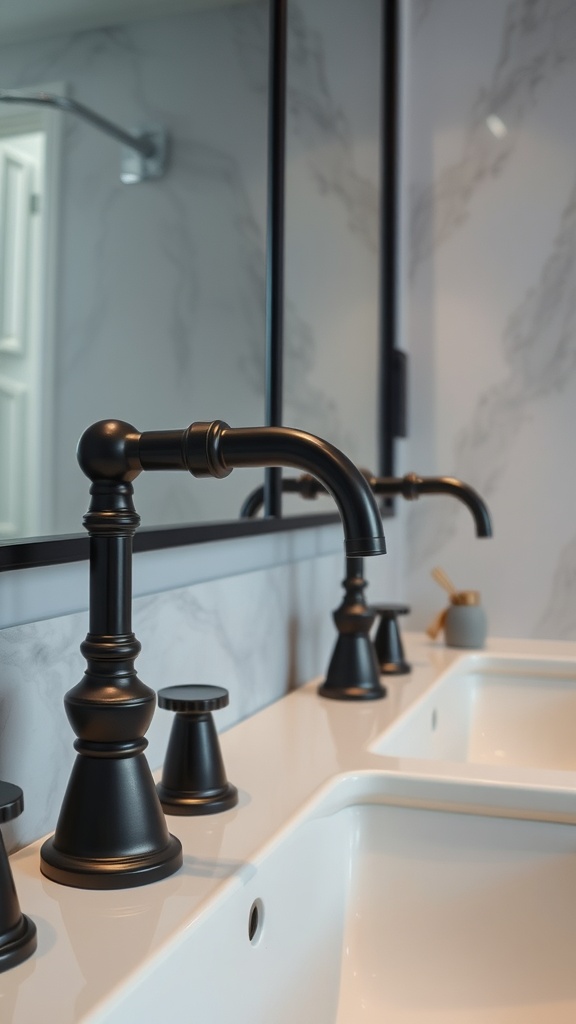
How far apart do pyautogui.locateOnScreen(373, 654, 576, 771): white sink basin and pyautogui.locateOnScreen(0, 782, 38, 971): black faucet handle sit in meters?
0.90

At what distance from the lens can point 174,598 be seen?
2.81ft

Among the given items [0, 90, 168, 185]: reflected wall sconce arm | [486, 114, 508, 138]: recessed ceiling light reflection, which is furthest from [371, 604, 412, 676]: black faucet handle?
[486, 114, 508, 138]: recessed ceiling light reflection

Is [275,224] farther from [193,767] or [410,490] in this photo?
[193,767]

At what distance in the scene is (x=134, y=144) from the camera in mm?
908

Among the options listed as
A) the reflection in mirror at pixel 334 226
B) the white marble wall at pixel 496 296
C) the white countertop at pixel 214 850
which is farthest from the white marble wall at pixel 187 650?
the white marble wall at pixel 496 296

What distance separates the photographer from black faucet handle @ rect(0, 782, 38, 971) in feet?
1.49

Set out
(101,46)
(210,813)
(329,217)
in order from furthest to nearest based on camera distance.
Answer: (329,217) → (101,46) → (210,813)

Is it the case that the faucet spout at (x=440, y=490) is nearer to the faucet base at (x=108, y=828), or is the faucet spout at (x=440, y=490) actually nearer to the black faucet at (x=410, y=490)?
the black faucet at (x=410, y=490)

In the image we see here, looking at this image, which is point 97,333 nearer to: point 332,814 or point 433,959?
point 332,814

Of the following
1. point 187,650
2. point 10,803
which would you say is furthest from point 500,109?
point 10,803

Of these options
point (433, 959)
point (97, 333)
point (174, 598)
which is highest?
point (97, 333)

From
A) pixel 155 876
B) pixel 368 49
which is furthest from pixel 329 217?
pixel 155 876

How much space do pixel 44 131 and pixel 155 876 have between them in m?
0.56

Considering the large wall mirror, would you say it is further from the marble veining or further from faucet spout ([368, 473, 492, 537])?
the marble veining
